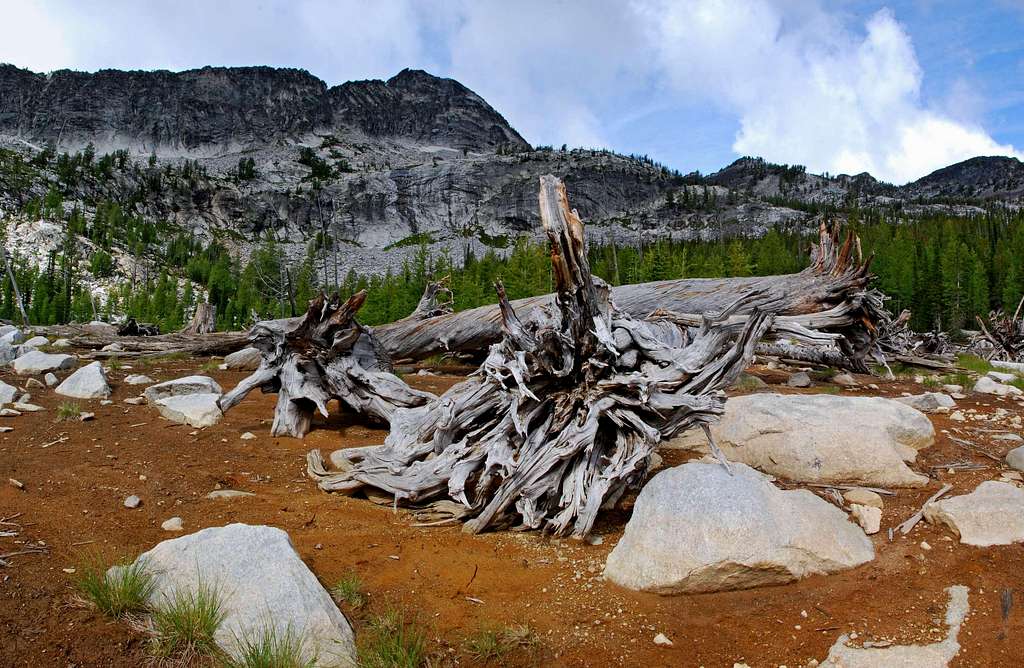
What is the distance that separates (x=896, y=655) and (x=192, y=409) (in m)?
7.55

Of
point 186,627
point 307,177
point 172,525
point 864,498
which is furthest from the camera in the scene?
point 307,177

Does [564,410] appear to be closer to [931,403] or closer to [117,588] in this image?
[117,588]

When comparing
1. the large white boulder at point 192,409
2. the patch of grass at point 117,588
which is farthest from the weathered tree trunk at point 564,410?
the large white boulder at point 192,409

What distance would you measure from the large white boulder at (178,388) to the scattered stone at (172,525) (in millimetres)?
4735

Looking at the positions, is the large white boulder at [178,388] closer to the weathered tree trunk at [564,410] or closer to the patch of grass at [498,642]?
the weathered tree trunk at [564,410]

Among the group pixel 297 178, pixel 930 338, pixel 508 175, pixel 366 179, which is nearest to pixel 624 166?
pixel 508 175

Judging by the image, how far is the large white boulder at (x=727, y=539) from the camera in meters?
3.43

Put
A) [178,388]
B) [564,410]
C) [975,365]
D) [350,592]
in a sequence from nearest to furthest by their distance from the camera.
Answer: [350,592], [564,410], [178,388], [975,365]

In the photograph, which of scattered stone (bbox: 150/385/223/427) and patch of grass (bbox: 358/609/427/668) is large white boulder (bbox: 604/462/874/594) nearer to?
patch of grass (bbox: 358/609/427/668)

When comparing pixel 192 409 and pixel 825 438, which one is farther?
pixel 192 409

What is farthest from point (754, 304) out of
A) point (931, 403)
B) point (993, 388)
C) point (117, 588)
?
point (117, 588)

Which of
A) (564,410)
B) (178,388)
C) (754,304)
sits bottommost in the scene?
(178,388)

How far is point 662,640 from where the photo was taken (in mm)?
2996

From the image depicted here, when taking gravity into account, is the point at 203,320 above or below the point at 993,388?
above
